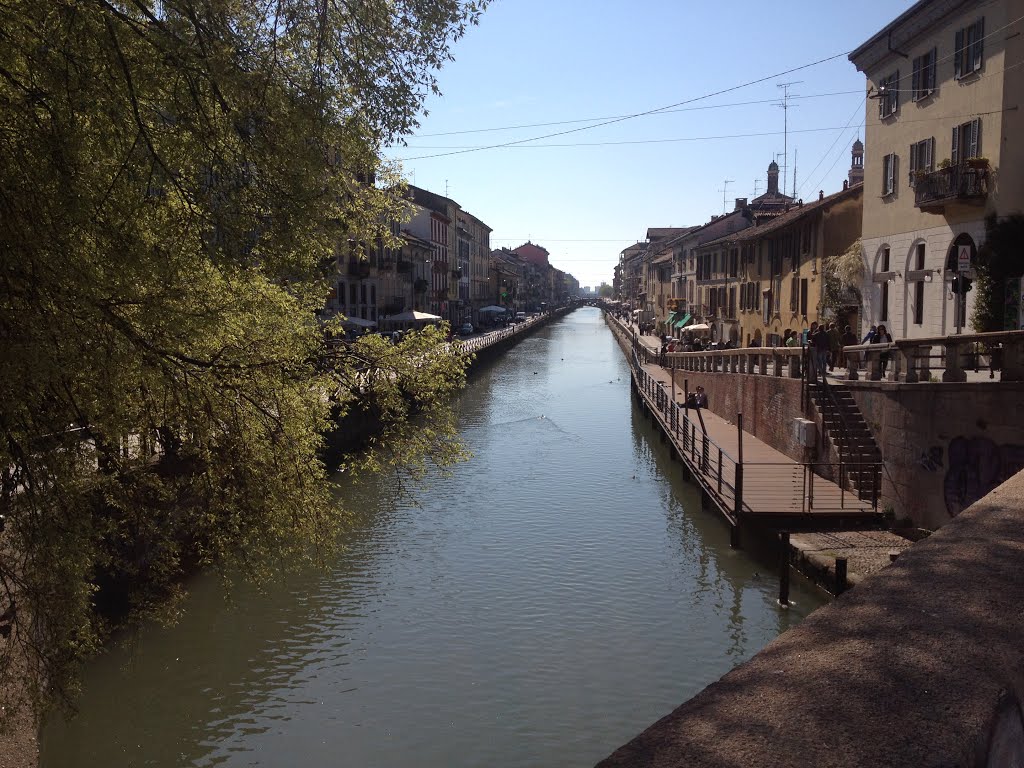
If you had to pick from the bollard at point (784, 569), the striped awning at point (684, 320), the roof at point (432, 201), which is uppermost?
the roof at point (432, 201)

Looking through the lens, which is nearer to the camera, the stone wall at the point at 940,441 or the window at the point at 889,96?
the stone wall at the point at 940,441

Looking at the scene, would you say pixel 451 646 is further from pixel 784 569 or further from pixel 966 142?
pixel 966 142

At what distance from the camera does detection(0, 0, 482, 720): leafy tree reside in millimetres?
5797

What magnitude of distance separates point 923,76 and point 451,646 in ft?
62.2

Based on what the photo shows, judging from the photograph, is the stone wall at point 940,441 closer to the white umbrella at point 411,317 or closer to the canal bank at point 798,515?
the canal bank at point 798,515

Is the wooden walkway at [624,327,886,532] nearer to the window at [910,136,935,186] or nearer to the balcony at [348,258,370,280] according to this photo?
the window at [910,136,935,186]

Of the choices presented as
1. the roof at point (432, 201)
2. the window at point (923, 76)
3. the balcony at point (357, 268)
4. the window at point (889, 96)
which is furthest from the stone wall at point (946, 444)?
the roof at point (432, 201)

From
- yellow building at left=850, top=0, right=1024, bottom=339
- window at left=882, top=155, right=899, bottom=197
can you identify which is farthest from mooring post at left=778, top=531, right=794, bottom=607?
window at left=882, top=155, right=899, bottom=197

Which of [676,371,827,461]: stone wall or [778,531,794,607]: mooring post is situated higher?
[676,371,827,461]: stone wall

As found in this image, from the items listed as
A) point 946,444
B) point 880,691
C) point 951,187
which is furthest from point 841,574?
point 951,187

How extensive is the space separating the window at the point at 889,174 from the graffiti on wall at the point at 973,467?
1258cm

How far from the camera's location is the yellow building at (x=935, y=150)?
62.4 ft

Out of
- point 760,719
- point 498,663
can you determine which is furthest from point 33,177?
point 498,663

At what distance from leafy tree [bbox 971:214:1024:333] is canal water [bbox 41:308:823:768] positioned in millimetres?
7492
